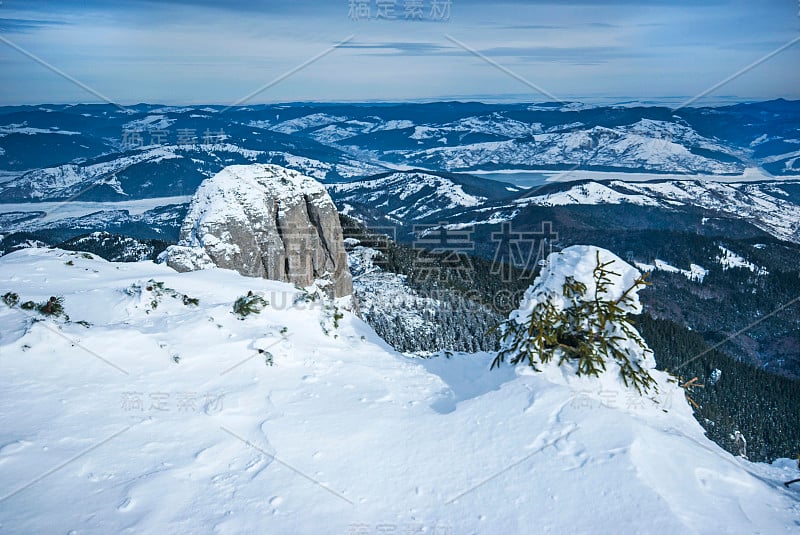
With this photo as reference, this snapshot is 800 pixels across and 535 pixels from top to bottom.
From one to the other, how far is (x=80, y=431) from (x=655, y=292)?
193 metres

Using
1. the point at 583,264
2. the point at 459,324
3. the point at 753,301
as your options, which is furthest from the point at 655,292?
the point at 583,264

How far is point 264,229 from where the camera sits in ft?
136

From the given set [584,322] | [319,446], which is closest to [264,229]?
[584,322]

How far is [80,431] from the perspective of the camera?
8.45 meters

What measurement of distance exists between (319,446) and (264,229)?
34710mm

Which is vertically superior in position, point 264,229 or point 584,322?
point 584,322

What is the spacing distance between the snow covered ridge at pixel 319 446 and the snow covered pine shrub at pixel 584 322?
1.91ft

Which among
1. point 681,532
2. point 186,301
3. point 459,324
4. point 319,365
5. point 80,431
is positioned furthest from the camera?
point 459,324

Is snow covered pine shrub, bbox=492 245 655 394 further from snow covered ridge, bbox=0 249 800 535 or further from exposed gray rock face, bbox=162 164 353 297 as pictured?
exposed gray rock face, bbox=162 164 353 297

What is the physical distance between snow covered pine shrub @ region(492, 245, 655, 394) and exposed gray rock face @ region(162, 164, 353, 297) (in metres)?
25.8

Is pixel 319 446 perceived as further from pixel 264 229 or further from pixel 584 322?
pixel 264 229

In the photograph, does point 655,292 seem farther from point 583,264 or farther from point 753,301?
point 583,264

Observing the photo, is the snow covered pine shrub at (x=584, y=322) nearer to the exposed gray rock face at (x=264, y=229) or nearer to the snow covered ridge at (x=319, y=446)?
the snow covered ridge at (x=319, y=446)

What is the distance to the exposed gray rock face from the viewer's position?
3809 cm
